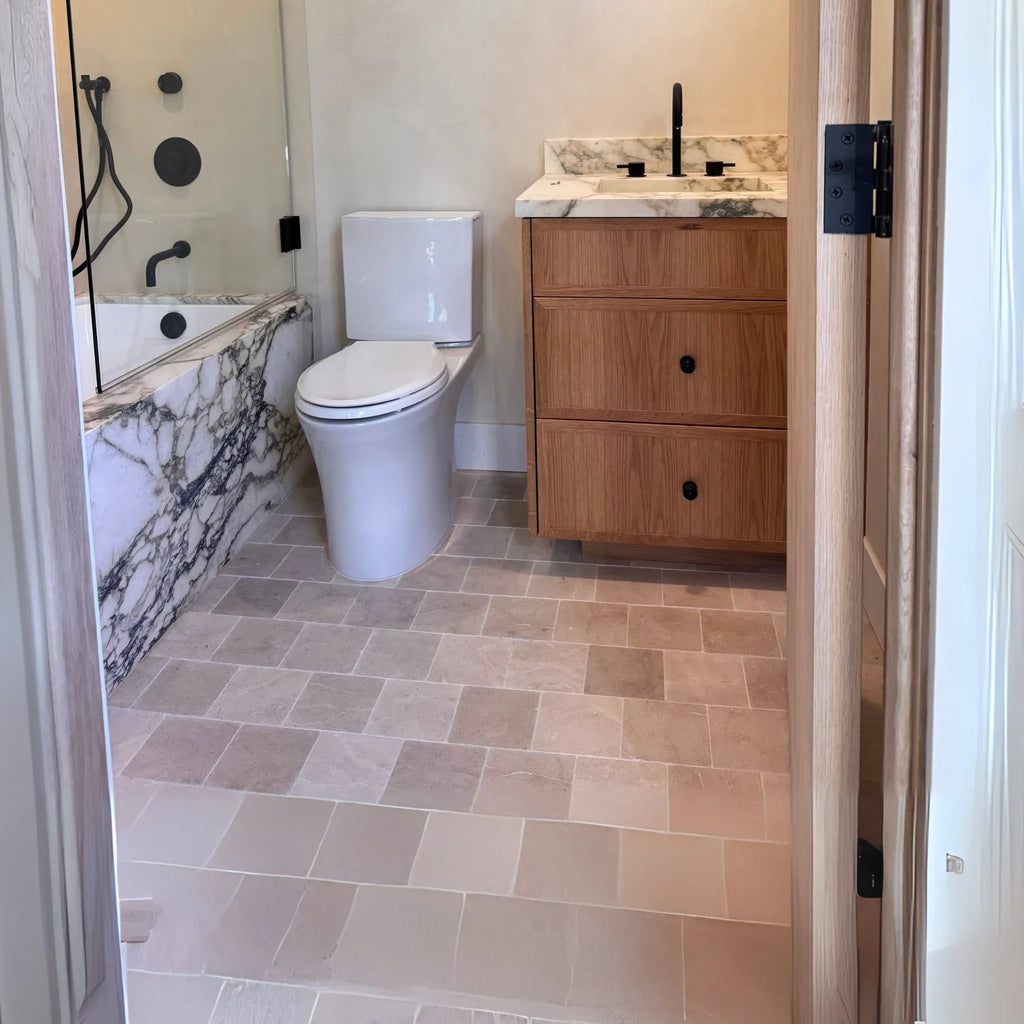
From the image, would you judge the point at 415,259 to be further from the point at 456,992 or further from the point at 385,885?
the point at 456,992

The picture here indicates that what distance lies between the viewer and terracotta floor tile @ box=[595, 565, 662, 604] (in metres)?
2.63

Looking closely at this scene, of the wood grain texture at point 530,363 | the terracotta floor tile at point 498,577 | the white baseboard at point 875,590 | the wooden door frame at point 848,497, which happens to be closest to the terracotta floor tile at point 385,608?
the terracotta floor tile at point 498,577

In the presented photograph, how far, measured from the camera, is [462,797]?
73.6 inches

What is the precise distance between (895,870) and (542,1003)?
1.90 feet

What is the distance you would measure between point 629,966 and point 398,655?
3.34 ft

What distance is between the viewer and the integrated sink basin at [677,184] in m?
2.58

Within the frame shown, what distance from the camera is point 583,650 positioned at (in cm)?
Answer: 238

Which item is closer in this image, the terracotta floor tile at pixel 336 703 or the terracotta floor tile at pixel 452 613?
the terracotta floor tile at pixel 336 703

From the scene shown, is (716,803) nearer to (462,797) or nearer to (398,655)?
(462,797)

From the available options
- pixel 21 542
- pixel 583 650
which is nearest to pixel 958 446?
pixel 21 542

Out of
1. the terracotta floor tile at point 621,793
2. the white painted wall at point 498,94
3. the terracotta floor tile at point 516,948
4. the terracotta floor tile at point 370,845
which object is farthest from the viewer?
the white painted wall at point 498,94

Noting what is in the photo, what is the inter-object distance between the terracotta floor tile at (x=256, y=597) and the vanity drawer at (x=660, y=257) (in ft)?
3.07

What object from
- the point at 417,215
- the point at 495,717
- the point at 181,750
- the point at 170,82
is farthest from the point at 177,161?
the point at 495,717

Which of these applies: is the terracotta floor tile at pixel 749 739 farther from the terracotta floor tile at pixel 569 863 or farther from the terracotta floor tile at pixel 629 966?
the terracotta floor tile at pixel 629 966
